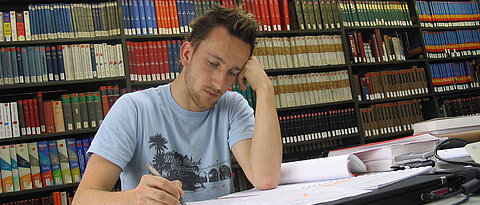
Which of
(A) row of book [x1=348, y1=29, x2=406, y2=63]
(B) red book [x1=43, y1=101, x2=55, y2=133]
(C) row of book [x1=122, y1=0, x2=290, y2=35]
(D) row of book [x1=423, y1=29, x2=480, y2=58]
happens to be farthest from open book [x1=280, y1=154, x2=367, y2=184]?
(D) row of book [x1=423, y1=29, x2=480, y2=58]

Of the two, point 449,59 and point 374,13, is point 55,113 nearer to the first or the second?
point 374,13

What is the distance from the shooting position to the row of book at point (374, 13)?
3439 mm

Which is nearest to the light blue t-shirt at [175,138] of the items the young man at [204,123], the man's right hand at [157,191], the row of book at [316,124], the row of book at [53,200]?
the young man at [204,123]

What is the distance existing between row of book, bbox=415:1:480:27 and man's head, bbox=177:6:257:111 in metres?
2.97

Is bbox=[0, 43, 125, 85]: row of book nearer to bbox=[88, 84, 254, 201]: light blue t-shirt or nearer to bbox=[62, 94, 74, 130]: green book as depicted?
bbox=[62, 94, 74, 130]: green book

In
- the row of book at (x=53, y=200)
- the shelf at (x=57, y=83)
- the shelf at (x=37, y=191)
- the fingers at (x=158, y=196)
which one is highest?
the shelf at (x=57, y=83)

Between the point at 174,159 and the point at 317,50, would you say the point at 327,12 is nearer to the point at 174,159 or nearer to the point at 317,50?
the point at 317,50

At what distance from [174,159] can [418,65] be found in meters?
3.14

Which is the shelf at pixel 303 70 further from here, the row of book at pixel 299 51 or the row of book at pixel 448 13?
the row of book at pixel 448 13

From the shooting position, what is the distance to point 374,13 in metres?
3.54

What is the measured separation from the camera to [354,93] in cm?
329

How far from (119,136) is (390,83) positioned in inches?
111

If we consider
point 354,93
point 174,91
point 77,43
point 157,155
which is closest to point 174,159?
point 157,155

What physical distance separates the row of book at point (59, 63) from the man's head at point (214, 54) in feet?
5.14
